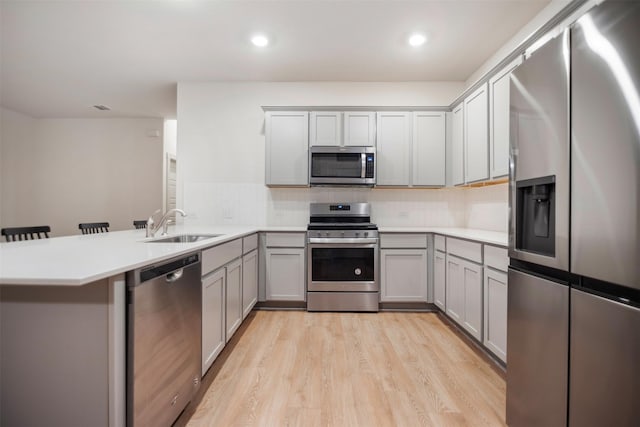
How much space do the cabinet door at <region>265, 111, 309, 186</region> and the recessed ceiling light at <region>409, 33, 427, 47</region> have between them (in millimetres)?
1247

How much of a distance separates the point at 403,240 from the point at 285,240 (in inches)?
48.9

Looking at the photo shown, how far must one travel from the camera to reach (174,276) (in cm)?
136

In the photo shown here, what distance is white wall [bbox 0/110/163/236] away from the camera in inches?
207

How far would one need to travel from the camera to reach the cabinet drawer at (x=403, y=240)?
10.2 feet

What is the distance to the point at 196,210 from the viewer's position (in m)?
3.66

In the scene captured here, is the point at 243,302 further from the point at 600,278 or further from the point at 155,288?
the point at 600,278

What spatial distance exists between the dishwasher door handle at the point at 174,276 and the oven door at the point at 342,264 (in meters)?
1.79

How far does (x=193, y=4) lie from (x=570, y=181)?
2.66 metres

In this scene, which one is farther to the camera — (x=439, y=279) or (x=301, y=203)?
(x=301, y=203)

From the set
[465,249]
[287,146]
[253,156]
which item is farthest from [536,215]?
[253,156]

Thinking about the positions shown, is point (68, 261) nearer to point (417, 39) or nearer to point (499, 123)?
point (499, 123)

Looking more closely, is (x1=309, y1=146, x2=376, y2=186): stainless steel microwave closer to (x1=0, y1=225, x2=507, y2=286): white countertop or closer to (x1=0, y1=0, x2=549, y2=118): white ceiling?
(x1=0, y1=0, x2=549, y2=118): white ceiling

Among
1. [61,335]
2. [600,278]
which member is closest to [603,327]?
[600,278]

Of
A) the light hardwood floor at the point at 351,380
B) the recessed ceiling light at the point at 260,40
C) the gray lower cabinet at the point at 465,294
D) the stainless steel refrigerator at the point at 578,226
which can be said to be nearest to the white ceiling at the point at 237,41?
the recessed ceiling light at the point at 260,40
